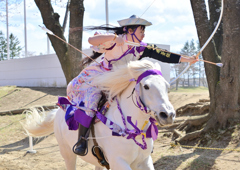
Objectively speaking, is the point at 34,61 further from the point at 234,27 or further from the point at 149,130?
the point at 149,130

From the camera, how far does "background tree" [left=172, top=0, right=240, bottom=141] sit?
18.6 ft

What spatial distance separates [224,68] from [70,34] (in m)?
4.30

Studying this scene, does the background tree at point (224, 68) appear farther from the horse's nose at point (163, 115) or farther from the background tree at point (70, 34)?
the horse's nose at point (163, 115)

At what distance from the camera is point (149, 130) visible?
2.95 metres

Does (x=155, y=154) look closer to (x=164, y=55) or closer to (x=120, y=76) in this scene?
(x=164, y=55)

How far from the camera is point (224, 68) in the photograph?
572cm

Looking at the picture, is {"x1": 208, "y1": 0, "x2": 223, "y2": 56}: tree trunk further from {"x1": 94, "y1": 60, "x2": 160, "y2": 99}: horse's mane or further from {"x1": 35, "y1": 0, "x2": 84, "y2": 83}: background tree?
{"x1": 94, "y1": 60, "x2": 160, "y2": 99}: horse's mane

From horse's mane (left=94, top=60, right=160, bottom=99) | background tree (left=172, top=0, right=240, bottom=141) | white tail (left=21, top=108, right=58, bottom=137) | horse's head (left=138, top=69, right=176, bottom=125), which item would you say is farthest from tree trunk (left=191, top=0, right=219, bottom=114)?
horse's head (left=138, top=69, right=176, bottom=125)

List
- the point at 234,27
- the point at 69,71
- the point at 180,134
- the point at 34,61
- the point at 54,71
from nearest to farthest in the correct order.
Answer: the point at 234,27 < the point at 180,134 < the point at 69,71 < the point at 54,71 < the point at 34,61

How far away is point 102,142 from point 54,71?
50.3 feet

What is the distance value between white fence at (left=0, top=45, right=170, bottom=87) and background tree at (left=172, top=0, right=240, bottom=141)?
9.62 meters

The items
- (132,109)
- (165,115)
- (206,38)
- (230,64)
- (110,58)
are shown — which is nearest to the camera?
(165,115)

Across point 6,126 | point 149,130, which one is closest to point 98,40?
point 149,130

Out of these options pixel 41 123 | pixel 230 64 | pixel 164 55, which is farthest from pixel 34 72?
pixel 164 55
